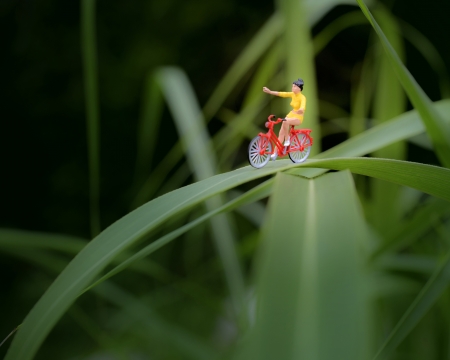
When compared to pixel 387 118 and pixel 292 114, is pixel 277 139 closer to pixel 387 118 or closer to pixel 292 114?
pixel 292 114

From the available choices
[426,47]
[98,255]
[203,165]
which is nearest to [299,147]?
[98,255]

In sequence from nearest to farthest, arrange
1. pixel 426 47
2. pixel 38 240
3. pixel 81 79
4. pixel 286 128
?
pixel 286 128 < pixel 38 240 < pixel 426 47 < pixel 81 79

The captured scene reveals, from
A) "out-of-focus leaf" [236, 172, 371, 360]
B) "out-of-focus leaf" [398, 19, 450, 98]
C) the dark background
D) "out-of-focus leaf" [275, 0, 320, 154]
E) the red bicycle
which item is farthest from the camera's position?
the dark background

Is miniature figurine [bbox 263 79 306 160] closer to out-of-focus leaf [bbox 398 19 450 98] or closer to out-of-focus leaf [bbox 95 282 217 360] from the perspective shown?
out-of-focus leaf [bbox 95 282 217 360]

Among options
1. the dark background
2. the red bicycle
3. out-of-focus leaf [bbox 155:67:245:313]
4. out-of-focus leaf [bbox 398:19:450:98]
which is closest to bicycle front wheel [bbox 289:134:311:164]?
the red bicycle

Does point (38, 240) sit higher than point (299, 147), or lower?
higher
